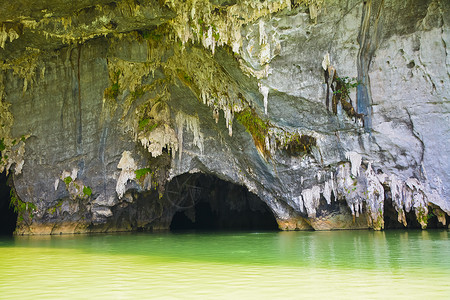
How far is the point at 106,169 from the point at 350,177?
9442 mm

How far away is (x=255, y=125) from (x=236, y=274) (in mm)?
10246

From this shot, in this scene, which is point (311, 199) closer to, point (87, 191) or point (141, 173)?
point (141, 173)

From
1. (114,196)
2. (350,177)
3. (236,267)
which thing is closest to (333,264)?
(236,267)

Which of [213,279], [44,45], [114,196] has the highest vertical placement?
[44,45]

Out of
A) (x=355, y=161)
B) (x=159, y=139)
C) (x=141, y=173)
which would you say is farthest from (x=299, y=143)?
(x=141, y=173)

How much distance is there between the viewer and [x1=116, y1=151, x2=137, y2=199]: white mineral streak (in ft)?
59.0

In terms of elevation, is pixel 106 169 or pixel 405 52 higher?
pixel 405 52

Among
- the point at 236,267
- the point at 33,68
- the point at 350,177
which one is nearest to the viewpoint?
the point at 236,267

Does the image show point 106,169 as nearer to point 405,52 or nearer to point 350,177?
point 350,177

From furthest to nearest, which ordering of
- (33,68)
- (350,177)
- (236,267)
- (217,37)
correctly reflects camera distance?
1. (33,68)
2. (350,177)
3. (217,37)
4. (236,267)

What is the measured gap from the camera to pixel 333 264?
7258 millimetres

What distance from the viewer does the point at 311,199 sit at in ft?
53.2

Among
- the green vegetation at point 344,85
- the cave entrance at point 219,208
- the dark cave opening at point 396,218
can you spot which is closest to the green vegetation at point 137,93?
the cave entrance at point 219,208

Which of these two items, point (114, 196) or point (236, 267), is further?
point (114, 196)
